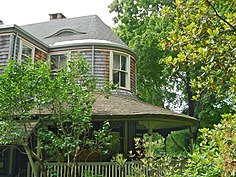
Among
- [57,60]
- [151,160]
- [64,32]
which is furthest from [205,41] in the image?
[64,32]

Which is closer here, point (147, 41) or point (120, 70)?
point (120, 70)

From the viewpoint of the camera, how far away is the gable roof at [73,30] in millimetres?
16344

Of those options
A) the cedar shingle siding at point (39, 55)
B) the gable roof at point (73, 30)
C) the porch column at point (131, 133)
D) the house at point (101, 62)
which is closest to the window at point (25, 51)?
the house at point (101, 62)

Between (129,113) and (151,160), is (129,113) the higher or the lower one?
the higher one

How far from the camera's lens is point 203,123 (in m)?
20.5

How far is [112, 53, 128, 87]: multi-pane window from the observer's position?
1538 centimetres

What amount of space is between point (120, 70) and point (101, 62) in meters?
0.98

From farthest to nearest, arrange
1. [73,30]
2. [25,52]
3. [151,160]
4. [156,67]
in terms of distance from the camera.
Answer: [156,67]
[73,30]
[25,52]
[151,160]

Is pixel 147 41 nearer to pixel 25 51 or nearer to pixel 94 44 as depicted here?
pixel 94 44

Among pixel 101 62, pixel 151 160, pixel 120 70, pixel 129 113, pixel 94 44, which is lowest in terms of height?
pixel 151 160

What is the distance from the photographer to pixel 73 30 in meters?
16.9

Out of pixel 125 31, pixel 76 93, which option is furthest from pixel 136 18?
pixel 76 93

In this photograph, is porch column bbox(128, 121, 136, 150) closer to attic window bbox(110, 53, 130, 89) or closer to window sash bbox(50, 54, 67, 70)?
attic window bbox(110, 53, 130, 89)

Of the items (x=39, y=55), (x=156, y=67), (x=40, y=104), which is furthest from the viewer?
(x=156, y=67)
